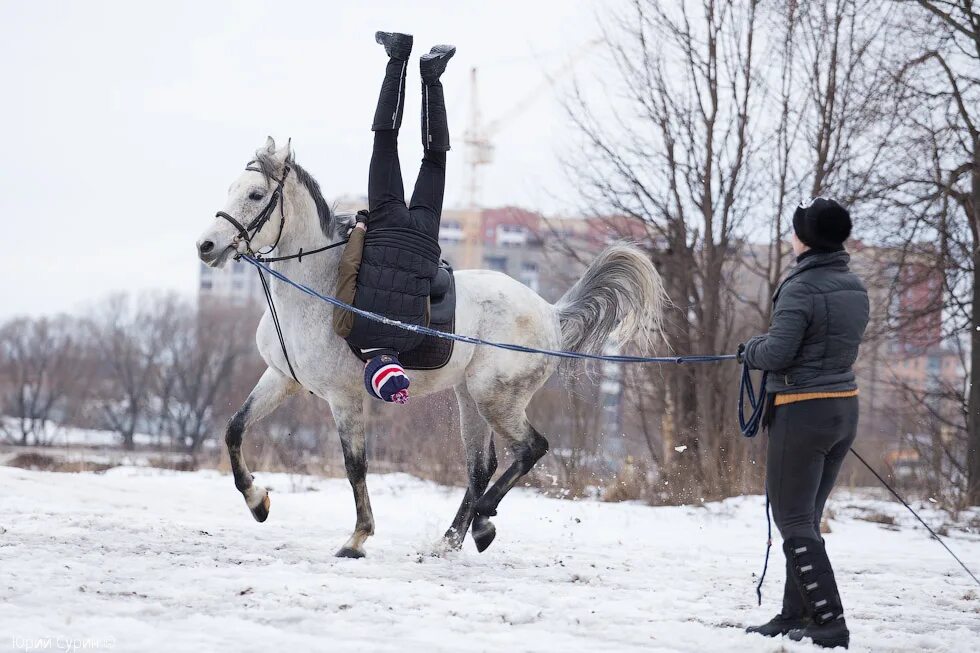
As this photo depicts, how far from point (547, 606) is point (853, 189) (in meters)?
8.13

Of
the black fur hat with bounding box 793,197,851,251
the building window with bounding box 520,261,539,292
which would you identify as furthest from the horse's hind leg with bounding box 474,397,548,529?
the building window with bounding box 520,261,539,292

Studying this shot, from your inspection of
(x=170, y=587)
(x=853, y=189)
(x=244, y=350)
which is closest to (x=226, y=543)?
(x=170, y=587)

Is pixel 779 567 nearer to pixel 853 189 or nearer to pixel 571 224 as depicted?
pixel 853 189

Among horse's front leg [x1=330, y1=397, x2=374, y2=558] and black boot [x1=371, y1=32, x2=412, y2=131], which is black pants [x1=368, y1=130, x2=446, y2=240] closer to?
black boot [x1=371, y1=32, x2=412, y2=131]

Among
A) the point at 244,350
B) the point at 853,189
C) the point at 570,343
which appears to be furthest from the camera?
the point at 244,350

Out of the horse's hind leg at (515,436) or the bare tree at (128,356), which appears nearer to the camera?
the horse's hind leg at (515,436)

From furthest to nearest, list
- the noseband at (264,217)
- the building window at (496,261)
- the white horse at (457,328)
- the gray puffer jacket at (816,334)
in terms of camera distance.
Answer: the building window at (496,261) → the white horse at (457,328) → the noseband at (264,217) → the gray puffer jacket at (816,334)

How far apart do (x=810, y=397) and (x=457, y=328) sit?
8.61 ft

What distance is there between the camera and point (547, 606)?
4.79 meters

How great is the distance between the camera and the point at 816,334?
4.41 m

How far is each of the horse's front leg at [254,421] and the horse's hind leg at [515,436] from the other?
130 centimetres

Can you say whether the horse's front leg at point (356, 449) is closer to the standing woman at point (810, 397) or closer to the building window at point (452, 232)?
the standing woman at point (810, 397)

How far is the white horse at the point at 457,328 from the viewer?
6055 mm

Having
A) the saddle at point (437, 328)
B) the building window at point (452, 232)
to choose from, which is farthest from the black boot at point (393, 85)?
the building window at point (452, 232)
